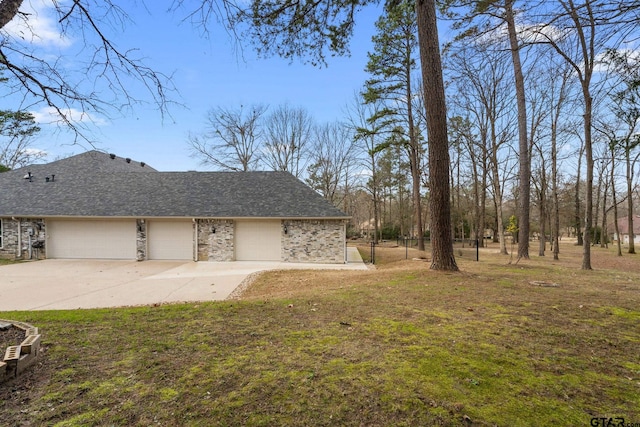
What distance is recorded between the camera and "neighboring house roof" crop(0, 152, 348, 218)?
13.5 m

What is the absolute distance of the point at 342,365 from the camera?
8.60 feet

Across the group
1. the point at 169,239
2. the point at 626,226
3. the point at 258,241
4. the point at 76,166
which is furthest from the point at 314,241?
the point at 626,226

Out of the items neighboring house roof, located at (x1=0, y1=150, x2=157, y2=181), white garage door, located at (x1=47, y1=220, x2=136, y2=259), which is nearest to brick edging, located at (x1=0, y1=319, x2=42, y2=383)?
white garage door, located at (x1=47, y1=220, x2=136, y2=259)

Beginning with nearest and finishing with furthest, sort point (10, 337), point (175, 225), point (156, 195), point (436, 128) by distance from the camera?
point (10, 337) < point (436, 128) < point (175, 225) < point (156, 195)

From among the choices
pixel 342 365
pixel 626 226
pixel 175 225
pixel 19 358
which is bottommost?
pixel 342 365

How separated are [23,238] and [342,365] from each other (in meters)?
17.8

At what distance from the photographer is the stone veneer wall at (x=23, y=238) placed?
45.4ft

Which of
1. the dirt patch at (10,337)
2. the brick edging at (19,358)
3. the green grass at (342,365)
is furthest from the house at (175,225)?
the brick edging at (19,358)

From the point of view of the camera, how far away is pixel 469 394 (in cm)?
213

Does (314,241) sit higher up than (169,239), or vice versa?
(169,239)

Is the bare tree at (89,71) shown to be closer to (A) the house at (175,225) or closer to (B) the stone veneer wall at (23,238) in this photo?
(A) the house at (175,225)

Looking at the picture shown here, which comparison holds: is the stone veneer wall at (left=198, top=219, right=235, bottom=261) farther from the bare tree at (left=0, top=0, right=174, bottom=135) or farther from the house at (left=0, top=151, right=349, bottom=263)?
the bare tree at (left=0, top=0, right=174, bottom=135)

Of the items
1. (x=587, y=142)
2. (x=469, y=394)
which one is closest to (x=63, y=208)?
(x=469, y=394)

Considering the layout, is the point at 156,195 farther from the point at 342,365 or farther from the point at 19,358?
the point at 342,365
